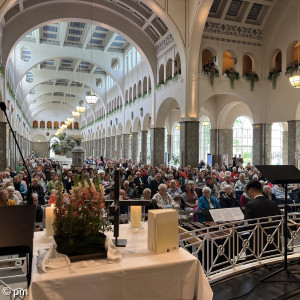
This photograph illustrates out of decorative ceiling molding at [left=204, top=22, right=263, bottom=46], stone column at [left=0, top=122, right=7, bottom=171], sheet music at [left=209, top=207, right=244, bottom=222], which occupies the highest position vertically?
decorative ceiling molding at [left=204, top=22, right=263, bottom=46]

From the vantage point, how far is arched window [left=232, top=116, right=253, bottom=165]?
79.8 feet

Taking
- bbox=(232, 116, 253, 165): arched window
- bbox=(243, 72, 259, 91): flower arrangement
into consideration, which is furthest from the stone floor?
bbox=(232, 116, 253, 165): arched window

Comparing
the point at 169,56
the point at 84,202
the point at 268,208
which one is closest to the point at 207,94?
the point at 169,56

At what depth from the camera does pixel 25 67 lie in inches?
956

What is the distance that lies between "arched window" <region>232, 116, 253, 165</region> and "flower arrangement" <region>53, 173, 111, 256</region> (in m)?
22.9

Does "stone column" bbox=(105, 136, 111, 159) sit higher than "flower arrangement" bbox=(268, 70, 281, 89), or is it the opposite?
"flower arrangement" bbox=(268, 70, 281, 89)

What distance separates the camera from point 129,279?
233 cm

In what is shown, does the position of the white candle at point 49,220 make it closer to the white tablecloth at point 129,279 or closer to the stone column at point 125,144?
the white tablecloth at point 129,279

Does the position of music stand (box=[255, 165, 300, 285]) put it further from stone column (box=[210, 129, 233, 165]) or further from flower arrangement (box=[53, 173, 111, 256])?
stone column (box=[210, 129, 233, 165])

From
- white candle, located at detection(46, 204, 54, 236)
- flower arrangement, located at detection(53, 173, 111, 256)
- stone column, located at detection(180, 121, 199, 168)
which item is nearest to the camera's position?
flower arrangement, located at detection(53, 173, 111, 256)

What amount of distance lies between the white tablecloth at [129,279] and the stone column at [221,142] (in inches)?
771

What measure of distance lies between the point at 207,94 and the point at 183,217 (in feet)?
35.0

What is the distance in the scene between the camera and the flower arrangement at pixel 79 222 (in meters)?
2.39

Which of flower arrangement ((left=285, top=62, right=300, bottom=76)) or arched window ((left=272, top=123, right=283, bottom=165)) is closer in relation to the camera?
flower arrangement ((left=285, top=62, right=300, bottom=76))
